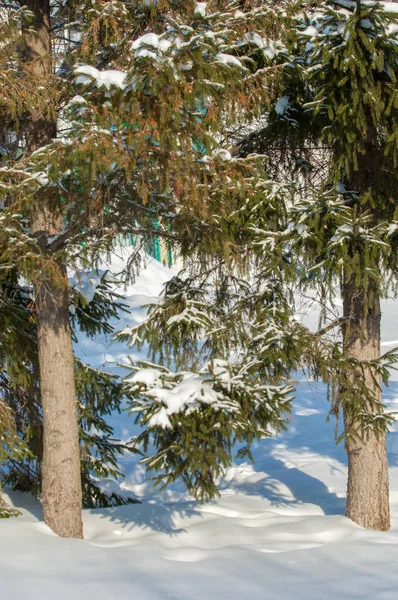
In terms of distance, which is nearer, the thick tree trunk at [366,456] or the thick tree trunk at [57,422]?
the thick tree trunk at [57,422]

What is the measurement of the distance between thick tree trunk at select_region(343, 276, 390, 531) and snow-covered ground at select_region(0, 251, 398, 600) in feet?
0.78

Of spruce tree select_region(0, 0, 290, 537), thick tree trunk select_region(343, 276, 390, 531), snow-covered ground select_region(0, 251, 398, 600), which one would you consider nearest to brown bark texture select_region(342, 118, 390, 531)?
thick tree trunk select_region(343, 276, 390, 531)

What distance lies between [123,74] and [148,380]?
2815 mm

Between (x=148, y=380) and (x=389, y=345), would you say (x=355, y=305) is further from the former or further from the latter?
(x=389, y=345)

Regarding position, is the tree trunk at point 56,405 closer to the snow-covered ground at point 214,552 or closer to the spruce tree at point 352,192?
the snow-covered ground at point 214,552

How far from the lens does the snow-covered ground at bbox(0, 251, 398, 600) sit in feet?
15.3

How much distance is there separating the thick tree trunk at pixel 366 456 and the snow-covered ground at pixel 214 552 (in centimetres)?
24

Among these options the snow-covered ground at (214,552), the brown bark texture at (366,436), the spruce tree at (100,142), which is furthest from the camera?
the brown bark texture at (366,436)

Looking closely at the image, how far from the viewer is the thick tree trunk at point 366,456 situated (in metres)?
6.79

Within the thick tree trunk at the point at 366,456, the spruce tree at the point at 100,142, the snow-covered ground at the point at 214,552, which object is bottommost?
the snow-covered ground at the point at 214,552

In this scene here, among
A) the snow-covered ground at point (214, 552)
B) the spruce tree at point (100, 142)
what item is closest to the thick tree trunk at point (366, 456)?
the snow-covered ground at point (214, 552)

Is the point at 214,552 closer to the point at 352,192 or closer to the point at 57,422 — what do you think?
the point at 57,422

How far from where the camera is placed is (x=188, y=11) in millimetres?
5934

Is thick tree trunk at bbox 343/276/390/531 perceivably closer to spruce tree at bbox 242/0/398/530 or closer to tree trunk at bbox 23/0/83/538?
spruce tree at bbox 242/0/398/530
